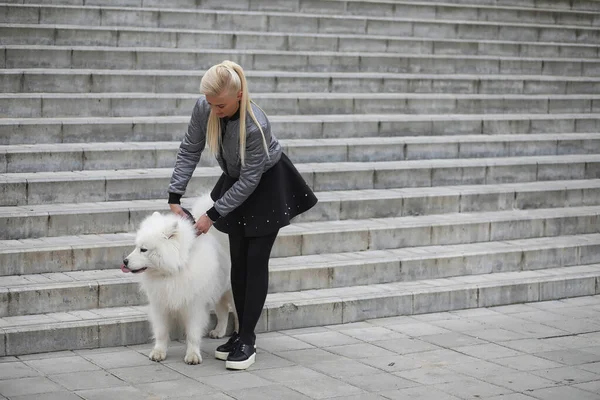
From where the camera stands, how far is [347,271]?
8508 mm

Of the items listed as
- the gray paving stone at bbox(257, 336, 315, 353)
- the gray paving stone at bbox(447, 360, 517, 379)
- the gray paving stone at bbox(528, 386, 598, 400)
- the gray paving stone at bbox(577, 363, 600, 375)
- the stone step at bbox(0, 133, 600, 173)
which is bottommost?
the gray paving stone at bbox(528, 386, 598, 400)

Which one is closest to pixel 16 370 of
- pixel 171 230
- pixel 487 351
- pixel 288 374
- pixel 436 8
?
pixel 171 230

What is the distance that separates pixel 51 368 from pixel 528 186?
6.07 m

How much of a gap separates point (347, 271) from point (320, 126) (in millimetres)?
2777

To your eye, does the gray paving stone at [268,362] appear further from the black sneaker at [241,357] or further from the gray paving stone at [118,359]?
the gray paving stone at [118,359]

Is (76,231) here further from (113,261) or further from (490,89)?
(490,89)

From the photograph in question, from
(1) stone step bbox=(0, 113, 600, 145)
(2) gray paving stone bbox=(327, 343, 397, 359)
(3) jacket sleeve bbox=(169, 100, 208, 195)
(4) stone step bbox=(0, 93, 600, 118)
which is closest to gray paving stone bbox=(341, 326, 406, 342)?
(2) gray paving stone bbox=(327, 343, 397, 359)

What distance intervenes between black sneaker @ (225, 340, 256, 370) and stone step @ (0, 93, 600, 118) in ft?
13.7

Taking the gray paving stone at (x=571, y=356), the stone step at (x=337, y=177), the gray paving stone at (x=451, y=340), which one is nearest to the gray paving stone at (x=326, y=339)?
the gray paving stone at (x=451, y=340)

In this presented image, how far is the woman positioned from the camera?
252 inches

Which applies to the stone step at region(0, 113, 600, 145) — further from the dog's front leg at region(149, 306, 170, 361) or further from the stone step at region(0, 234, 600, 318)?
the dog's front leg at region(149, 306, 170, 361)

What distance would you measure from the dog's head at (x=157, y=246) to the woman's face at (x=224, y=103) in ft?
2.52

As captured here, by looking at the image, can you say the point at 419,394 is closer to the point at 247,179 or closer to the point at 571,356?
the point at 571,356

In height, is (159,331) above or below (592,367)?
above
